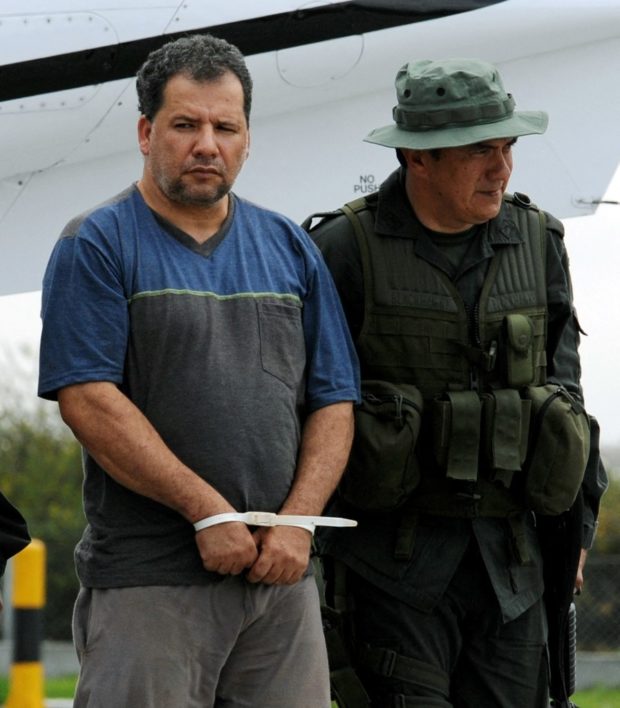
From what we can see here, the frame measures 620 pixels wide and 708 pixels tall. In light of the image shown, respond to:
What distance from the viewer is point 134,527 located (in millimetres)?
3041

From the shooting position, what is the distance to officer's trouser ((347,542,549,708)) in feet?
11.3

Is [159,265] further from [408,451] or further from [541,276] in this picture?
[541,276]

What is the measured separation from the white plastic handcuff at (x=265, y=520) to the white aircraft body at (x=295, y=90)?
205cm

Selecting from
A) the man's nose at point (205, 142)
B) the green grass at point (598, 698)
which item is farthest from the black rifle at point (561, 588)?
the green grass at point (598, 698)

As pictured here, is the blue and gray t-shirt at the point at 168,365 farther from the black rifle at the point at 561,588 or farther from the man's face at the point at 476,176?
the black rifle at the point at 561,588

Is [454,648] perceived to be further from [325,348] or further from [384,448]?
[325,348]

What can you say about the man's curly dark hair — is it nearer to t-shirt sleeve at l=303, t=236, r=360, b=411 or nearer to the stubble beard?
the stubble beard

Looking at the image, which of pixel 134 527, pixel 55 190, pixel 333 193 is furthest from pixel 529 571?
pixel 55 190

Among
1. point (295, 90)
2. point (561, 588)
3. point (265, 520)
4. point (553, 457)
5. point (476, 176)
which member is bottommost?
point (561, 588)

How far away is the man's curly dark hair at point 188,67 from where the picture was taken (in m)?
3.18

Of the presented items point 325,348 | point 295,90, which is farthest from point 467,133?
point 295,90

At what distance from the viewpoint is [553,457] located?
136 inches

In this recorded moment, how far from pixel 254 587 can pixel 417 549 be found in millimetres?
554

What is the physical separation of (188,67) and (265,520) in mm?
965
